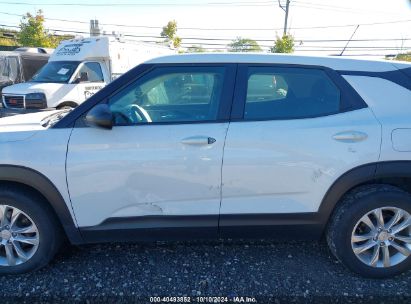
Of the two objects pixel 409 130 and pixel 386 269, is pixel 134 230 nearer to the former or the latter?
pixel 386 269

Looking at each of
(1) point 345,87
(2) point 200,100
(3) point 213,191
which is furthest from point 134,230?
(1) point 345,87

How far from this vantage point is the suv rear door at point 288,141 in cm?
246

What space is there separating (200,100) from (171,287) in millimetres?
1435

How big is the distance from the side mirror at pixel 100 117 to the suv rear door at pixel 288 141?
84 centimetres

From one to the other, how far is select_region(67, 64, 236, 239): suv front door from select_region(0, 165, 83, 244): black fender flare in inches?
3.6

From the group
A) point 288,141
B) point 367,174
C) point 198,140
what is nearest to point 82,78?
point 198,140

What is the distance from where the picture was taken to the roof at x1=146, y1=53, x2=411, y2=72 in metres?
2.61

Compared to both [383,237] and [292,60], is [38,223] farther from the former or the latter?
[383,237]

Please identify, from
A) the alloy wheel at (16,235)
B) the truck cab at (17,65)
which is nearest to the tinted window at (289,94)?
the alloy wheel at (16,235)

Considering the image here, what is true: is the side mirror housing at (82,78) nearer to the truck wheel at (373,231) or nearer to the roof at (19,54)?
the roof at (19,54)

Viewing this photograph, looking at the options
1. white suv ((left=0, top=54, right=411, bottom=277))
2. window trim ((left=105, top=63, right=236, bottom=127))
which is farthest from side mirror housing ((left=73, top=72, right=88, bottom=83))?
window trim ((left=105, top=63, right=236, bottom=127))

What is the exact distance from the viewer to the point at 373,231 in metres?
2.63

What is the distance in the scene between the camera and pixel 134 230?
2.59 m

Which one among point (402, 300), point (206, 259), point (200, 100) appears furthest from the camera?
point (206, 259)
